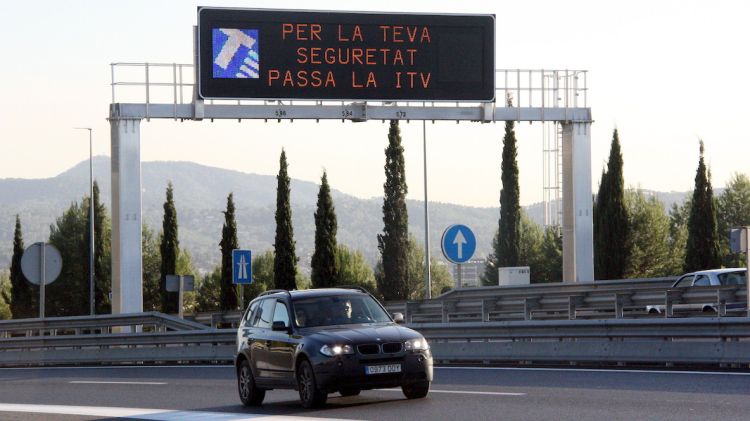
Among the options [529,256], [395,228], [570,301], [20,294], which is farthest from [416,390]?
[529,256]

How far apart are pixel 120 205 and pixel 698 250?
3789cm

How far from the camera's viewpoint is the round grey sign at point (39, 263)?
3162 cm

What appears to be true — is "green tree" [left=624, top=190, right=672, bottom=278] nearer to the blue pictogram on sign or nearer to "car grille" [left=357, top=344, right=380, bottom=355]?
the blue pictogram on sign

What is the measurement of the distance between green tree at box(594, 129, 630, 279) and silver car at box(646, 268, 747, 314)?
30572 millimetres

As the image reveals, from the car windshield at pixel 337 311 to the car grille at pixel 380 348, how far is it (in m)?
1.06

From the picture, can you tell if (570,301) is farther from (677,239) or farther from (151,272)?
(151,272)

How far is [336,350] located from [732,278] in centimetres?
2064

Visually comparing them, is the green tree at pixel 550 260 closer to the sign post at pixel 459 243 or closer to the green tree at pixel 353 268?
the green tree at pixel 353 268

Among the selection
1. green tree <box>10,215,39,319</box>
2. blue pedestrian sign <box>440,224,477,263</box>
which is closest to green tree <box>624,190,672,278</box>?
green tree <box>10,215,39,319</box>

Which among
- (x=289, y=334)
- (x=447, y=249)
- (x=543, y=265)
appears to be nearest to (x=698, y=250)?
(x=543, y=265)

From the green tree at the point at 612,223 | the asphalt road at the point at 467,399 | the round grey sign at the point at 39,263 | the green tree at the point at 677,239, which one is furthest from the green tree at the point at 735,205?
the asphalt road at the point at 467,399

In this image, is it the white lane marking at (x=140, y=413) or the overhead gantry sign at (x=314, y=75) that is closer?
the white lane marking at (x=140, y=413)

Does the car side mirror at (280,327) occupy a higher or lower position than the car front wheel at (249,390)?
higher

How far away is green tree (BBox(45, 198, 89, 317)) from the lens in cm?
9600
